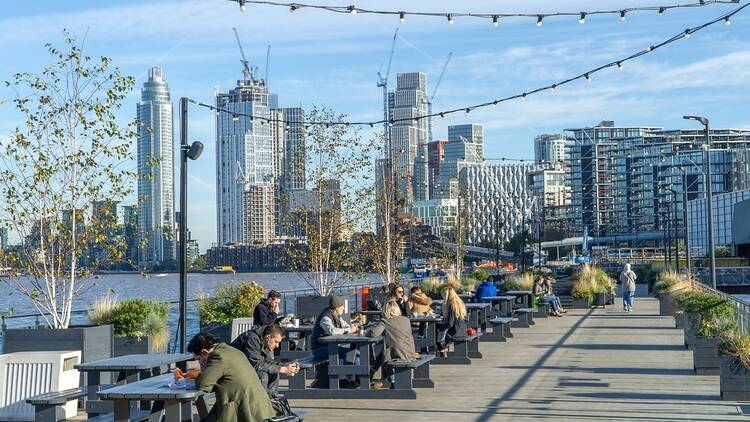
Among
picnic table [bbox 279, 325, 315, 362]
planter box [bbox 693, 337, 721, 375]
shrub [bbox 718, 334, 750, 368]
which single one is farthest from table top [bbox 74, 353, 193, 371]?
planter box [bbox 693, 337, 721, 375]

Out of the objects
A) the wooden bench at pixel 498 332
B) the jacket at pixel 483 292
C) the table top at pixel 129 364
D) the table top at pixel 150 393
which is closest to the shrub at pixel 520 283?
the jacket at pixel 483 292

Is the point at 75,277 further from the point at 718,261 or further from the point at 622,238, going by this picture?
the point at 622,238

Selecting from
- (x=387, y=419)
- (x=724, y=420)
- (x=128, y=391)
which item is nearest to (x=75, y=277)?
(x=387, y=419)

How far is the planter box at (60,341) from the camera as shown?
14.0 metres

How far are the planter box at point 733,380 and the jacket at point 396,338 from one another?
12.7 feet

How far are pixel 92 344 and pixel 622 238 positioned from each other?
172 m

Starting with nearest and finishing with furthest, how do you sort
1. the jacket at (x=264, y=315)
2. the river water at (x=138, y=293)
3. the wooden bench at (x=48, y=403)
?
1. the wooden bench at (x=48, y=403)
2. the jacket at (x=264, y=315)
3. the river water at (x=138, y=293)

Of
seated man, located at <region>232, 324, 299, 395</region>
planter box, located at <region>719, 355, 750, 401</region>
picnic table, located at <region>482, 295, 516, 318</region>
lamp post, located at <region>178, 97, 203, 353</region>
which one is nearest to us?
seated man, located at <region>232, 324, 299, 395</region>

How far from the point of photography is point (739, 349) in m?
12.9

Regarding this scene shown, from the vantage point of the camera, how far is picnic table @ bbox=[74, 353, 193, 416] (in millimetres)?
10633

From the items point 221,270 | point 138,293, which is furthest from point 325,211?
point 221,270

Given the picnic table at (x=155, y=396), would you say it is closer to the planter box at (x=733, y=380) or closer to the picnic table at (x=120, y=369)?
the picnic table at (x=120, y=369)

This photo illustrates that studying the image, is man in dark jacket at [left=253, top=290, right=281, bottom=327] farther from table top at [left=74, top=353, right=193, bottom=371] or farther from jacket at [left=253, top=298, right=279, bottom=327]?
table top at [left=74, top=353, right=193, bottom=371]

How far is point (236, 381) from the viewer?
A: 29.5ft
